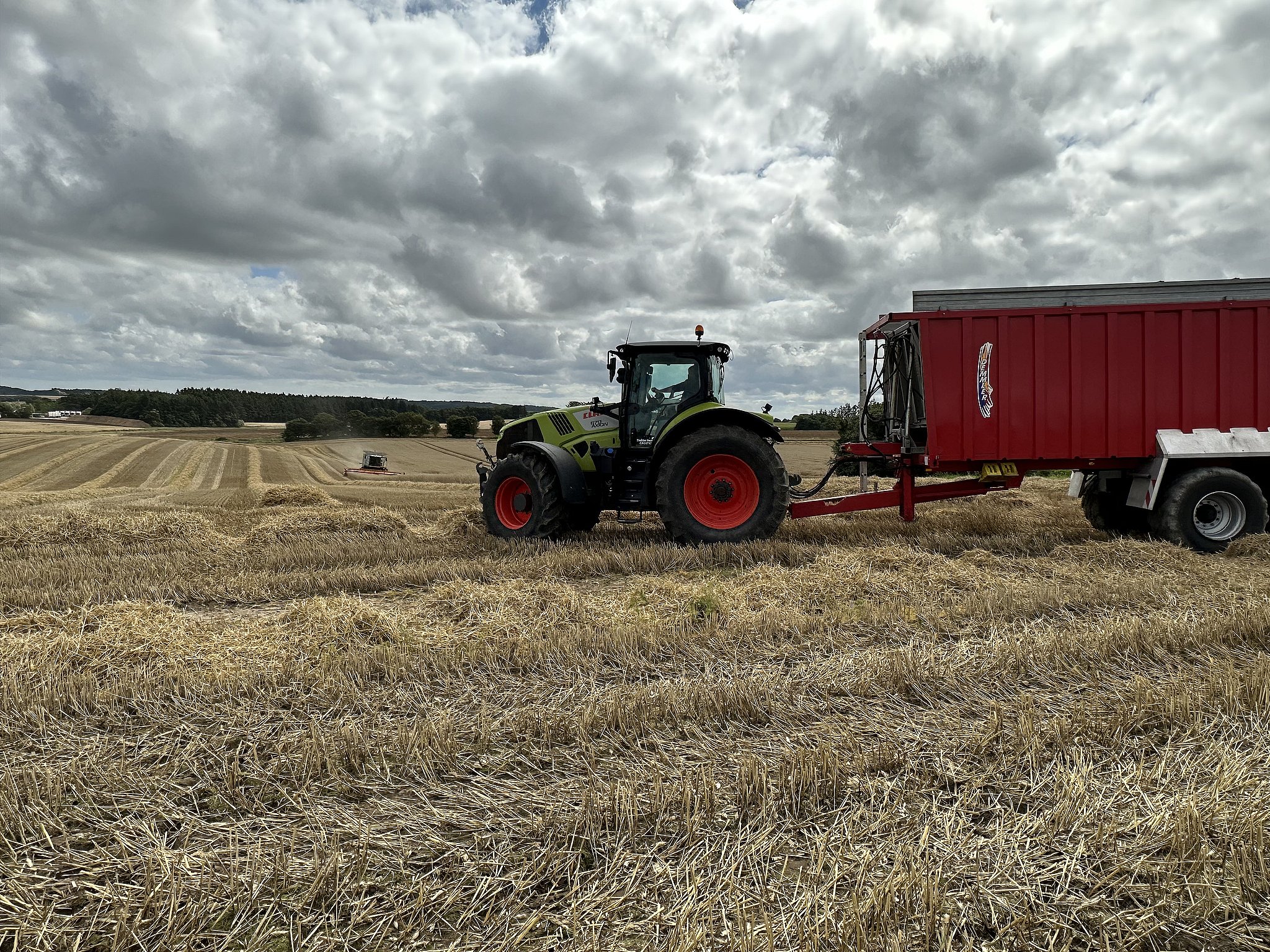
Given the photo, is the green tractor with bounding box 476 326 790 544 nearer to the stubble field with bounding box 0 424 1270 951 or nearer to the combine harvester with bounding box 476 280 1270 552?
the combine harvester with bounding box 476 280 1270 552

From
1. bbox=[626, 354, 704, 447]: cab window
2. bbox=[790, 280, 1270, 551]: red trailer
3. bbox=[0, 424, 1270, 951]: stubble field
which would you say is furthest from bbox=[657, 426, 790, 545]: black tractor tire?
bbox=[790, 280, 1270, 551]: red trailer

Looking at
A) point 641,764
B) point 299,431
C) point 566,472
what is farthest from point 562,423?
point 299,431

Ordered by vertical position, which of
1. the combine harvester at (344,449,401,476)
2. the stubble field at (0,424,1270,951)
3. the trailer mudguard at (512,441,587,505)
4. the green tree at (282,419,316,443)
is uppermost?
the green tree at (282,419,316,443)

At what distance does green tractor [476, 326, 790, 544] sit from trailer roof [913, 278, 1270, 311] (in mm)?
2445

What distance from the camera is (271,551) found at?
763 centimetres

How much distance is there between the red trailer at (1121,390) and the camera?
763cm

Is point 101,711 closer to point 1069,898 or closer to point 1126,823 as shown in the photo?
point 1069,898

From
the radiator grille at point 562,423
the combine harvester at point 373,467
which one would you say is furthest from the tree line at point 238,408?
the radiator grille at point 562,423

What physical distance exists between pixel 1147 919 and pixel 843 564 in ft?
15.5

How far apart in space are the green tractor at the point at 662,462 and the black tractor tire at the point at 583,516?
6 cm

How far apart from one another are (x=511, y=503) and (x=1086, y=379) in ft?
21.5

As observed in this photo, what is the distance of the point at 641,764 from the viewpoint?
9.02 feet

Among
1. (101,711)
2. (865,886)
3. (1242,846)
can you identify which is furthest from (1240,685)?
(101,711)

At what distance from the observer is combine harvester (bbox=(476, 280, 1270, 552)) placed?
7.64m
